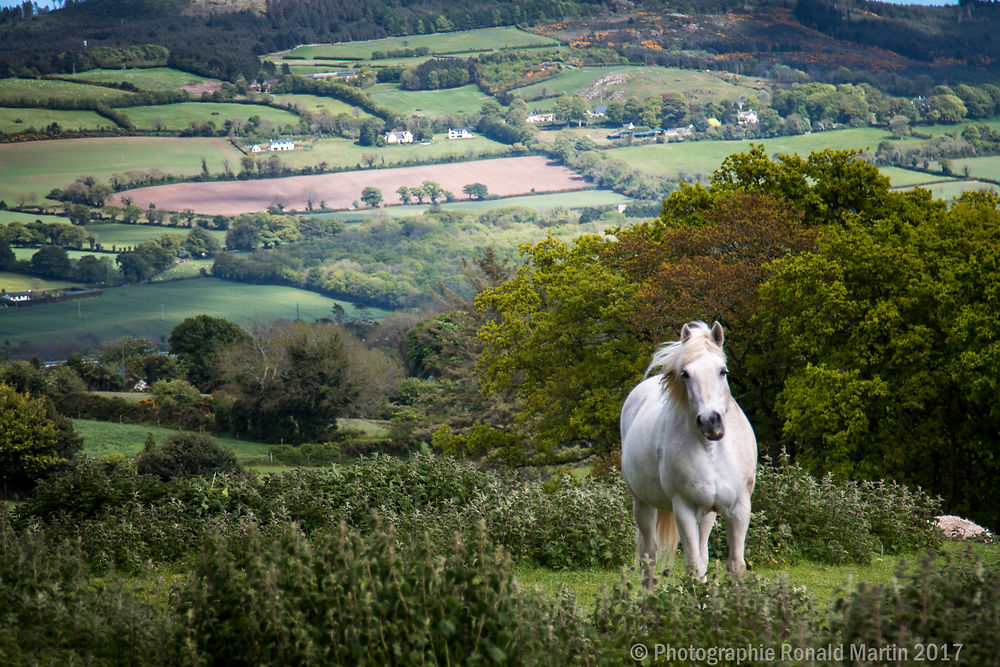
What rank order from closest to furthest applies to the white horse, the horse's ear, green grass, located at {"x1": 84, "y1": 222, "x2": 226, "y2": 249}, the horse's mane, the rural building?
1. the white horse
2. the horse's mane
3. the horse's ear
4. the rural building
5. green grass, located at {"x1": 84, "y1": 222, "x2": 226, "y2": 249}

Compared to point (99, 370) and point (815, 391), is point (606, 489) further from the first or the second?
point (99, 370)

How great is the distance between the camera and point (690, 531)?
9.02m

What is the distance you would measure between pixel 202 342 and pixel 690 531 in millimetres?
90354

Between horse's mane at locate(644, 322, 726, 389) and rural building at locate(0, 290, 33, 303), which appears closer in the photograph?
horse's mane at locate(644, 322, 726, 389)

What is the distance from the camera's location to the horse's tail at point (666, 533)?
34.1 ft

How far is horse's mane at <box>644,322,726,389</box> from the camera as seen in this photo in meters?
8.80

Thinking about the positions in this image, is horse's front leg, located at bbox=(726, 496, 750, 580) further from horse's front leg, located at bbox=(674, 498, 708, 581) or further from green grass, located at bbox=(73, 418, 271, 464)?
green grass, located at bbox=(73, 418, 271, 464)

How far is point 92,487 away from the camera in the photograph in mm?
14625

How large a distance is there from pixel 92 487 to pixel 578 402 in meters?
25.7

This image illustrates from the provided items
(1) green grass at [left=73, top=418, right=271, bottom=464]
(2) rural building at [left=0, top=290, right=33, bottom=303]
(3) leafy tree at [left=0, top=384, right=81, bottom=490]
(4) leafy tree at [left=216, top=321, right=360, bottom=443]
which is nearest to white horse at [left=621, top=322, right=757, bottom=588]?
(3) leafy tree at [left=0, top=384, right=81, bottom=490]

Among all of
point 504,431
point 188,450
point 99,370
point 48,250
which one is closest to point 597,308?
point 504,431

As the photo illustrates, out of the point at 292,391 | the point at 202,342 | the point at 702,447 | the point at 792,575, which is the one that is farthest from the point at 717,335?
the point at 202,342

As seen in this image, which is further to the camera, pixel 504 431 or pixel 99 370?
pixel 99 370

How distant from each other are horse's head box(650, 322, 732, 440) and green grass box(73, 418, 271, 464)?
2253 inches
